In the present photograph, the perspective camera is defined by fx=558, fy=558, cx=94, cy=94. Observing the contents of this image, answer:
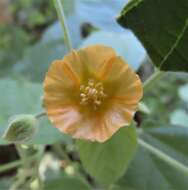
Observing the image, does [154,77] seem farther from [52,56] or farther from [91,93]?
[52,56]

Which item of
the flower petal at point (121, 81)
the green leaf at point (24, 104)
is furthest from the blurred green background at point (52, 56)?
the flower petal at point (121, 81)

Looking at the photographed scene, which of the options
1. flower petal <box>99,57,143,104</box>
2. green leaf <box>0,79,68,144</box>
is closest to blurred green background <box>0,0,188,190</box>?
green leaf <box>0,79,68,144</box>

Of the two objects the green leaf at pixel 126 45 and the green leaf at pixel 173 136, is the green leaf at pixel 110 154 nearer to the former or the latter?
the green leaf at pixel 173 136

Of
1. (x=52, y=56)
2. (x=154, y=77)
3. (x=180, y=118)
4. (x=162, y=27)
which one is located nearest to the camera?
(x=162, y=27)

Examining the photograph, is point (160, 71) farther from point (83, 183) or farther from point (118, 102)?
point (83, 183)

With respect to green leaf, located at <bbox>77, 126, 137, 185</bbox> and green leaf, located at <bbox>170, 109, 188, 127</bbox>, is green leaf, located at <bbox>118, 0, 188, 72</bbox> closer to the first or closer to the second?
green leaf, located at <bbox>77, 126, 137, 185</bbox>

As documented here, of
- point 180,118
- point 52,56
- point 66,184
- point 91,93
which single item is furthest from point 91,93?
point 52,56
